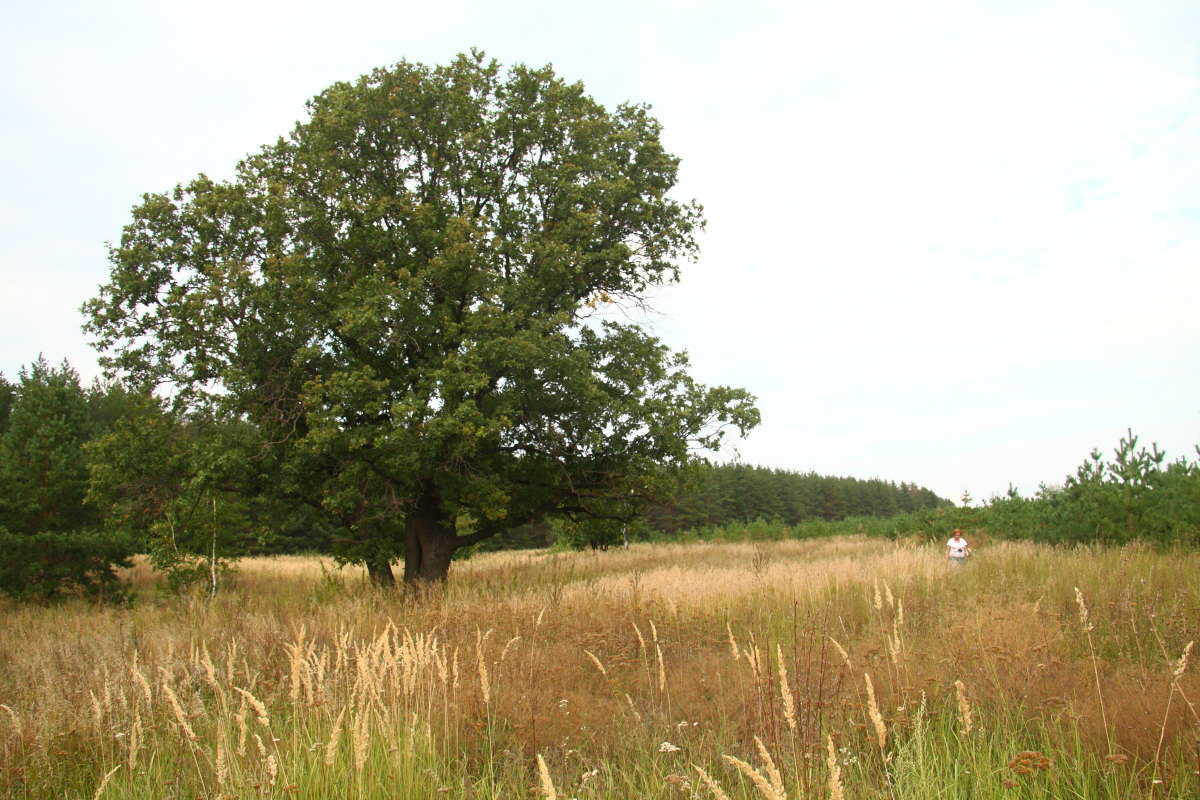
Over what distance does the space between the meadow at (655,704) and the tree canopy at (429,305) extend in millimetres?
5695

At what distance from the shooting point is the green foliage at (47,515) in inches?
722

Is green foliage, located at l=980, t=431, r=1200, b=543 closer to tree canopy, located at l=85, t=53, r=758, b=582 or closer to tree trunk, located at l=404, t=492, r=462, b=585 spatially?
tree canopy, located at l=85, t=53, r=758, b=582

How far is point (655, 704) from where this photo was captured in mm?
5488

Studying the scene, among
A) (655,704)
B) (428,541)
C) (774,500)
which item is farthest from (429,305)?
(774,500)

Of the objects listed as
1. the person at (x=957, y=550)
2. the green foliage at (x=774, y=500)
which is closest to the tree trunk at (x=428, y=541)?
the person at (x=957, y=550)

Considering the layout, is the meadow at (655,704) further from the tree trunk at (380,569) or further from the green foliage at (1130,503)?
the tree trunk at (380,569)

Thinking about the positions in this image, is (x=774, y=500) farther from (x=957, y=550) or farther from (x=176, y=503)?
(x=176, y=503)

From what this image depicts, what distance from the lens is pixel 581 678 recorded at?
6.63 metres

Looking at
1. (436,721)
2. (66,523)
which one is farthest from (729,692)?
(66,523)

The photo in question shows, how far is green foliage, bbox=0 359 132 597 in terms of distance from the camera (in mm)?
18328

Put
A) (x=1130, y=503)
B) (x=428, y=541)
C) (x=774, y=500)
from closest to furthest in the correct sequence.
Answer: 1. (x=1130, y=503)
2. (x=428, y=541)
3. (x=774, y=500)

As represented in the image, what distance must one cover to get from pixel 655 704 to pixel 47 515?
67.1 ft

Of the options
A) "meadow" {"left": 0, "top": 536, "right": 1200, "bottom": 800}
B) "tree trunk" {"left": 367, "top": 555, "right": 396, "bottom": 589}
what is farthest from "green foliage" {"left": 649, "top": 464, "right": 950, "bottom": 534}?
"meadow" {"left": 0, "top": 536, "right": 1200, "bottom": 800}

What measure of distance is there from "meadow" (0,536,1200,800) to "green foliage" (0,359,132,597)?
34.1 ft
